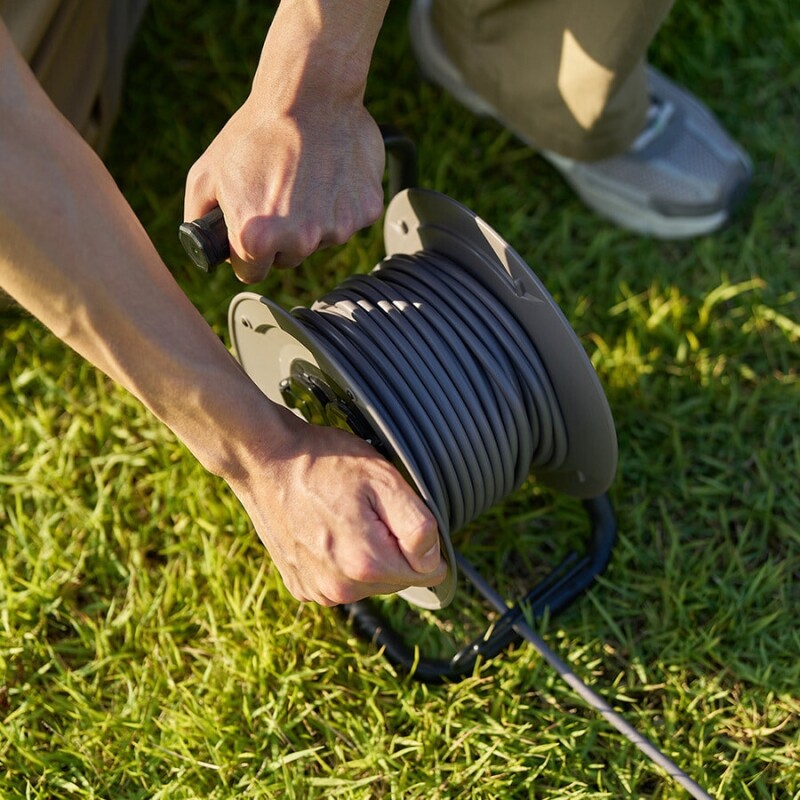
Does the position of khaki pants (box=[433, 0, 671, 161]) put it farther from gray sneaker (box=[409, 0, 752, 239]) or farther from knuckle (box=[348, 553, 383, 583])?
knuckle (box=[348, 553, 383, 583])

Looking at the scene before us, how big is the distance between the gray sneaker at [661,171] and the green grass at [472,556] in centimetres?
8

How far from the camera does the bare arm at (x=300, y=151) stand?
196cm

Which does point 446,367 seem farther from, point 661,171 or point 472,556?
point 661,171

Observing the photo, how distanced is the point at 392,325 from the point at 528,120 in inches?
41.6

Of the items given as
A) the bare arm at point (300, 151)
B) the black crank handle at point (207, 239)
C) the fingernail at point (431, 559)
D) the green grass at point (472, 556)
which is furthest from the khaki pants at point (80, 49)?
the fingernail at point (431, 559)

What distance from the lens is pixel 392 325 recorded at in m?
2.15

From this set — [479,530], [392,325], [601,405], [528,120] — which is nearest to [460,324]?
[392,325]

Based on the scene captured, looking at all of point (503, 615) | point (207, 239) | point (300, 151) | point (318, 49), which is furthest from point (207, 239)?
point (503, 615)

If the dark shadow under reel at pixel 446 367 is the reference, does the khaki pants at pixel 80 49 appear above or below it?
above

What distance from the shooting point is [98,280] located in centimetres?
175

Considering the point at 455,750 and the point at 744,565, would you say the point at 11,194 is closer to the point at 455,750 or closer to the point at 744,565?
the point at 455,750

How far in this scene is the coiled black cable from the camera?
207 cm

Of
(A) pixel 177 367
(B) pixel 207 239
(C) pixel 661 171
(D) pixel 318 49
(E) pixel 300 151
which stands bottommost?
(C) pixel 661 171

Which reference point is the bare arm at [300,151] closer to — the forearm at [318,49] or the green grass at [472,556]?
the forearm at [318,49]
